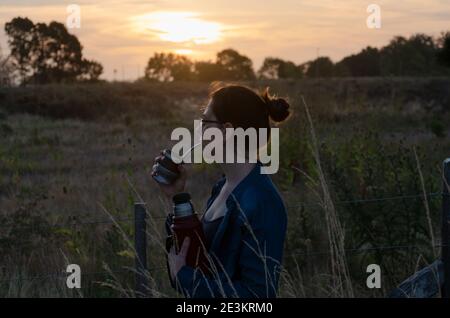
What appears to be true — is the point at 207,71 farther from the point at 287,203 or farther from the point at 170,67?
the point at 287,203

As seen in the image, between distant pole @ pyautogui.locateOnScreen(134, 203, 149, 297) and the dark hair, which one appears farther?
distant pole @ pyautogui.locateOnScreen(134, 203, 149, 297)

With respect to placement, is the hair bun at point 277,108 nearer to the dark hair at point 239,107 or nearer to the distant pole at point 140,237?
the dark hair at point 239,107

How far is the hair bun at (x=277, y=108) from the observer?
3256mm

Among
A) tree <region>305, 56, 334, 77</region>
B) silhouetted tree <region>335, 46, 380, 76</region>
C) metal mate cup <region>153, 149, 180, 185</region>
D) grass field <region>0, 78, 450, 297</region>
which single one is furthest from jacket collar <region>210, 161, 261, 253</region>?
silhouetted tree <region>335, 46, 380, 76</region>

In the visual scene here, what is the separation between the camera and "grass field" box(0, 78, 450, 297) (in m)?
5.87

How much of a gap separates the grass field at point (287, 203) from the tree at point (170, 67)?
114ft

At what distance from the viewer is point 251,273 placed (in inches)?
114

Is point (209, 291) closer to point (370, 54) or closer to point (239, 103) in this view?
point (239, 103)

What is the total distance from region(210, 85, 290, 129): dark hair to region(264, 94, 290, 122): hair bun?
0.07 metres

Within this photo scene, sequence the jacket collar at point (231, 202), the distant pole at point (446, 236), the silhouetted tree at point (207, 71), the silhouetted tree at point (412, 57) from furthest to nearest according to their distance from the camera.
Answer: the silhouetted tree at point (207, 71)
the silhouetted tree at point (412, 57)
the distant pole at point (446, 236)
the jacket collar at point (231, 202)

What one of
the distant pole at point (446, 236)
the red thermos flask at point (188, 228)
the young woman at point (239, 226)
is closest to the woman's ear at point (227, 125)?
the young woman at point (239, 226)

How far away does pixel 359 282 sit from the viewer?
20.2 ft

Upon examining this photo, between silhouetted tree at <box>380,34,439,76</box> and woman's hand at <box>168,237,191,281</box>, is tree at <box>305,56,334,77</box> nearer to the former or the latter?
silhouetted tree at <box>380,34,439,76</box>

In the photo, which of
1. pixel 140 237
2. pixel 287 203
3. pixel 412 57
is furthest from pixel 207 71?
pixel 140 237
